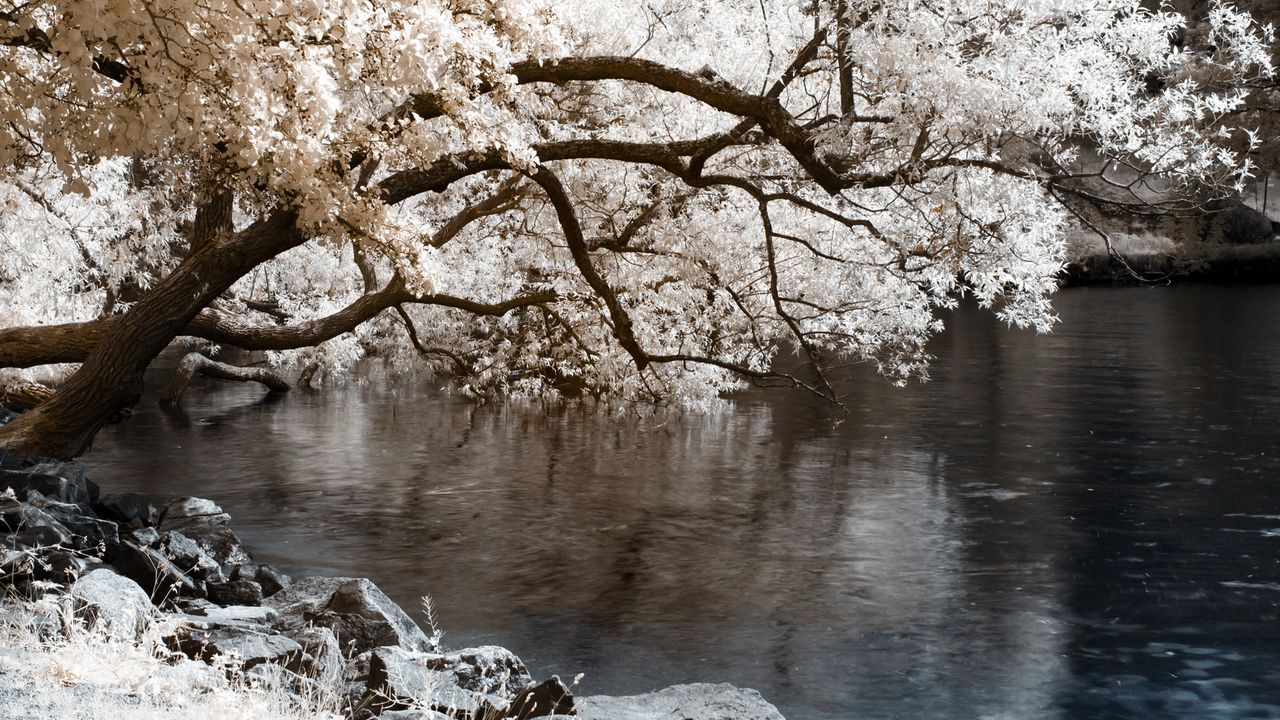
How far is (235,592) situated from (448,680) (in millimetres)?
4644

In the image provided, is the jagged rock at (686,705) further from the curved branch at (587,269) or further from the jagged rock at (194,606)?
the curved branch at (587,269)

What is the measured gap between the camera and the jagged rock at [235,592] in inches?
530

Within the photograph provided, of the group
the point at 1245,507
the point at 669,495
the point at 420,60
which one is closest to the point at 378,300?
the point at 669,495

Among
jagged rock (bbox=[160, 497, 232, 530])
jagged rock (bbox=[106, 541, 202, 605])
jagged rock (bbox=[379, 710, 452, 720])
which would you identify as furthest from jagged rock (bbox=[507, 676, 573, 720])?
jagged rock (bbox=[160, 497, 232, 530])

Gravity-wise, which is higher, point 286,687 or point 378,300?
point 378,300

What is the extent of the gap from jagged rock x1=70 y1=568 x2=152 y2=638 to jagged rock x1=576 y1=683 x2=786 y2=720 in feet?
11.1

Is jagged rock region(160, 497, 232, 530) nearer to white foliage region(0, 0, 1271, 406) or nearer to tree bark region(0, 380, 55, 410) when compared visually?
white foliage region(0, 0, 1271, 406)

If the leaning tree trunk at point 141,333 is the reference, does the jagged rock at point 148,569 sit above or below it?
below

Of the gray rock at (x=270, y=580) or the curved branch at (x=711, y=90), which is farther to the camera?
the curved branch at (x=711, y=90)

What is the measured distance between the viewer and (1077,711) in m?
11.2

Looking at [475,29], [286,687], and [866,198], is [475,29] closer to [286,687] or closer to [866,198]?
[286,687]

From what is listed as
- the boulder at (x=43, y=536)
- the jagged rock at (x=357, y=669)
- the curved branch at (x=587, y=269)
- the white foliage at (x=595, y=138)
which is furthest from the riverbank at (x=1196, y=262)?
the jagged rock at (x=357, y=669)

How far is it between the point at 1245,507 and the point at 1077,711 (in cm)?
954

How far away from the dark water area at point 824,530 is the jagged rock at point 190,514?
24.6 inches
